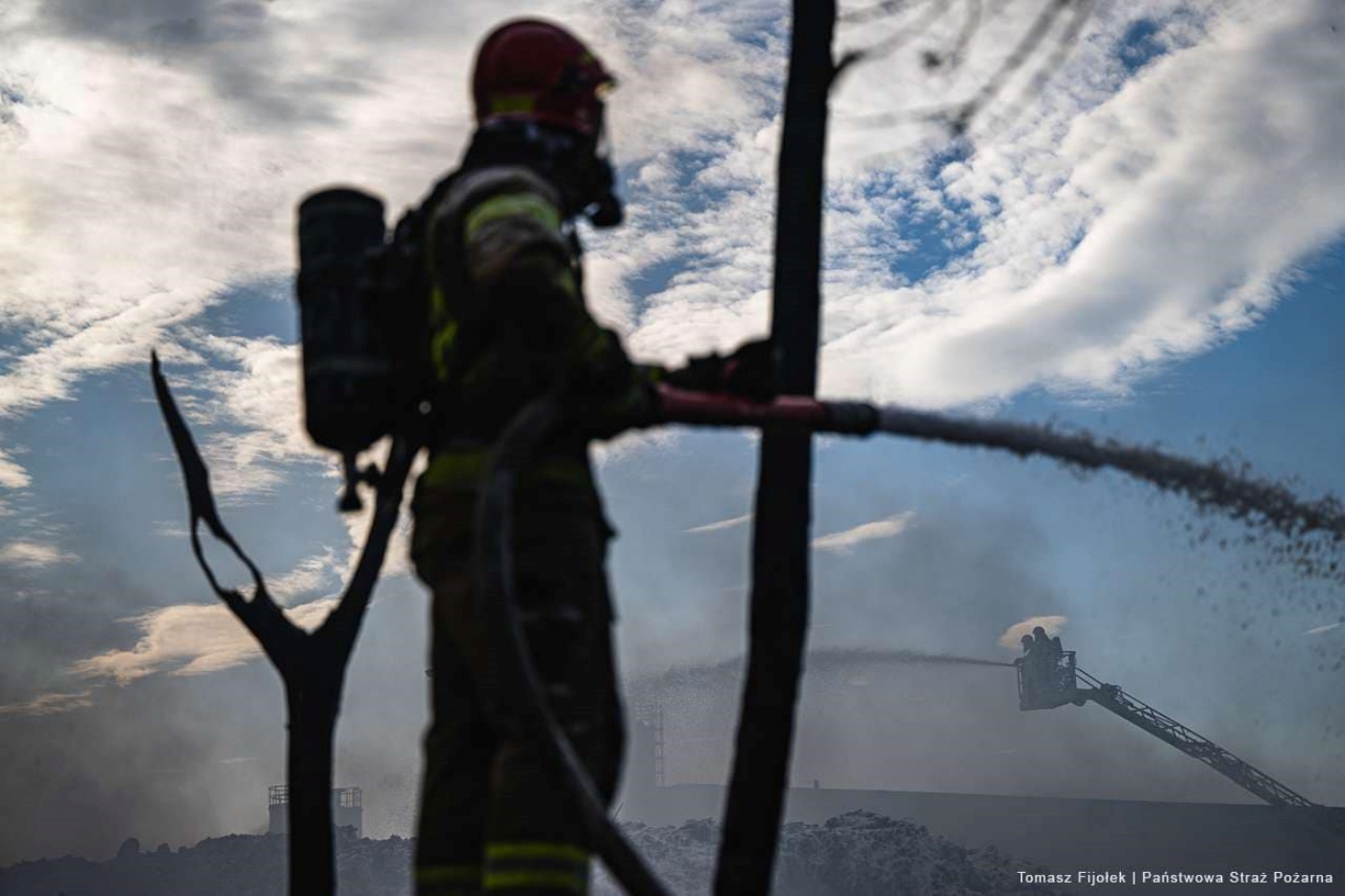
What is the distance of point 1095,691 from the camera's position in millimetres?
49844

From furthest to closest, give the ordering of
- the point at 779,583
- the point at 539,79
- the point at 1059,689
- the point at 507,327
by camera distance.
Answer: the point at 1059,689, the point at 779,583, the point at 539,79, the point at 507,327

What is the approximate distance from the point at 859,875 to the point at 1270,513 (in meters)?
69.0

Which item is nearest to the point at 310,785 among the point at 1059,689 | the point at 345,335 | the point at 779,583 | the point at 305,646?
the point at 305,646

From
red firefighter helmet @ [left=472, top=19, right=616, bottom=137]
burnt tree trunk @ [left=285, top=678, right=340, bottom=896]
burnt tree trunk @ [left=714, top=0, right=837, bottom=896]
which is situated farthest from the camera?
burnt tree trunk @ [left=285, top=678, right=340, bottom=896]

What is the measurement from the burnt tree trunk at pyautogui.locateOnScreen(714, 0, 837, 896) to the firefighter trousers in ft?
5.14

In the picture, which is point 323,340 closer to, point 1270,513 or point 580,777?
point 580,777

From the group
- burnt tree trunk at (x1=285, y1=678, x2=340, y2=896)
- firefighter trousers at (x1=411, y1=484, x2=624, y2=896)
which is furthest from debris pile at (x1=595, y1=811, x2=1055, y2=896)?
firefighter trousers at (x1=411, y1=484, x2=624, y2=896)

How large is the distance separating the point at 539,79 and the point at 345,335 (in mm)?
1007

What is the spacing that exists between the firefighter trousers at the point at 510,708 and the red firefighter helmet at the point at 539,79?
48.8 inches

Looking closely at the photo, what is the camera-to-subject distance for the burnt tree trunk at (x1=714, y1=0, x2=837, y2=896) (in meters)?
5.36

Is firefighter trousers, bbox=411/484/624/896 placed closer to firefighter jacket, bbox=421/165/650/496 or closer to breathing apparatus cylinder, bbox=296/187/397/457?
firefighter jacket, bbox=421/165/650/496

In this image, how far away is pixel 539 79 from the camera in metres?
4.34

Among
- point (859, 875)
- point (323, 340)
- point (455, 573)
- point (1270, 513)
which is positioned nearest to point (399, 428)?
point (323, 340)

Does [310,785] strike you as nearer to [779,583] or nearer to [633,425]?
[779,583]
